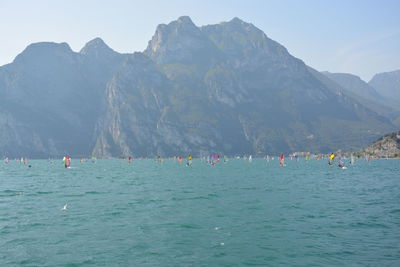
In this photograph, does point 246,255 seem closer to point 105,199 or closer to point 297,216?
point 297,216

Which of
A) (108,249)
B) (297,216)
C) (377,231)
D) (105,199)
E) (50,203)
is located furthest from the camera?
(105,199)

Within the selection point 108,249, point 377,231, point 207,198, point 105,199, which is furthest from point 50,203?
point 377,231

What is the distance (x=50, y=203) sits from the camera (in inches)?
1949

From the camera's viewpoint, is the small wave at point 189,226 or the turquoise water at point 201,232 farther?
the small wave at point 189,226

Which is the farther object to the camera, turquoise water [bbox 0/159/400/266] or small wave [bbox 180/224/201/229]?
small wave [bbox 180/224/201/229]

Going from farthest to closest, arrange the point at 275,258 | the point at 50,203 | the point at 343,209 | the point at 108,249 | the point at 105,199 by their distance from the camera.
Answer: the point at 105,199
the point at 50,203
the point at 343,209
the point at 108,249
the point at 275,258

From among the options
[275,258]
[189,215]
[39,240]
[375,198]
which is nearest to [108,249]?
[39,240]

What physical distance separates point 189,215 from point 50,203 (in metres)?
21.1

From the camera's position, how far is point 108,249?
26.1 meters

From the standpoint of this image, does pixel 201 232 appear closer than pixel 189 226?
Yes

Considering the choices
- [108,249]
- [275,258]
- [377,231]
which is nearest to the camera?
[275,258]

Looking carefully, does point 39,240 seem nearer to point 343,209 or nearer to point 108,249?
point 108,249

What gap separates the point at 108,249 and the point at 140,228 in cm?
700

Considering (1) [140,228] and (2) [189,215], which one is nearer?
(1) [140,228]
